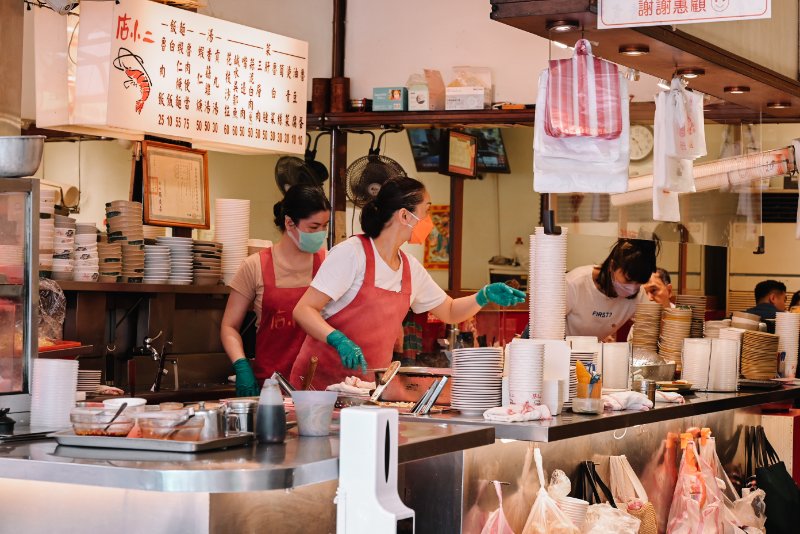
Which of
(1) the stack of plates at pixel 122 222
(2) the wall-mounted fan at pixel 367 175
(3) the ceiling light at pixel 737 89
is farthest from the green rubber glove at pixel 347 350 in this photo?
(2) the wall-mounted fan at pixel 367 175

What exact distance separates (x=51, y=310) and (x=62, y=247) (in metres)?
1.11

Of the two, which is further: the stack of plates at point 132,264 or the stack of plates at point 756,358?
A: the stack of plates at point 132,264

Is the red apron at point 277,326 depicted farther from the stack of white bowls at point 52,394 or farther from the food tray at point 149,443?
the food tray at point 149,443

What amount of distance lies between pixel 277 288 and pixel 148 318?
2.62 ft

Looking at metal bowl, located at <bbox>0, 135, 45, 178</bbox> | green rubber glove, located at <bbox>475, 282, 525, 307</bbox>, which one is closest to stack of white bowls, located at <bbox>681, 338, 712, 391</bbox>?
green rubber glove, located at <bbox>475, 282, 525, 307</bbox>

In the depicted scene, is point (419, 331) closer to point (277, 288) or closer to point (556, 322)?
point (277, 288)

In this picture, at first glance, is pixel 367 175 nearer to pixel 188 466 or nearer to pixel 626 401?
pixel 626 401

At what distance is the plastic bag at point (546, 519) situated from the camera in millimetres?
3633

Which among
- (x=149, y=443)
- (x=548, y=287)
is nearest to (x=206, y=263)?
(x=548, y=287)

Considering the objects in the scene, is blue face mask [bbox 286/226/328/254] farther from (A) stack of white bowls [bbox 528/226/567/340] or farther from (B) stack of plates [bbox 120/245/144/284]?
(A) stack of white bowls [bbox 528/226/567/340]

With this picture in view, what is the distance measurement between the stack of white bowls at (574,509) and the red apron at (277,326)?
246 centimetres

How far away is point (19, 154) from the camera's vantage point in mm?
3135

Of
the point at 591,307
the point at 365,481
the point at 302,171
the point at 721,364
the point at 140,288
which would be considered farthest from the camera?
the point at 302,171

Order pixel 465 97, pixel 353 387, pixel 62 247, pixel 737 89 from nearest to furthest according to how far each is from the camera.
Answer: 1. pixel 353 387
2. pixel 62 247
3. pixel 737 89
4. pixel 465 97
